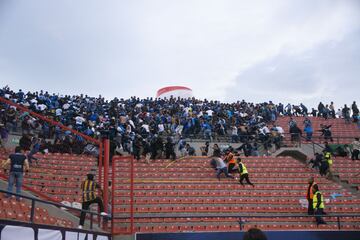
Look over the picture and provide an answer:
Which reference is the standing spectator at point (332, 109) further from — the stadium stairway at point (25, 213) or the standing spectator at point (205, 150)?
the stadium stairway at point (25, 213)

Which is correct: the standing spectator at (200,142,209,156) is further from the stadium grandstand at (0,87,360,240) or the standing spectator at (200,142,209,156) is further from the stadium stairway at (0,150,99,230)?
the stadium stairway at (0,150,99,230)

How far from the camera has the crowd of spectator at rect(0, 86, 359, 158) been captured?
16.7 metres

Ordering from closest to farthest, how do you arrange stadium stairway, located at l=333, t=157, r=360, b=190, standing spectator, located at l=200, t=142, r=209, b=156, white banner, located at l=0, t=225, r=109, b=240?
white banner, located at l=0, t=225, r=109, b=240
stadium stairway, located at l=333, t=157, r=360, b=190
standing spectator, located at l=200, t=142, r=209, b=156

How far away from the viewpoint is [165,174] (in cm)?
1758

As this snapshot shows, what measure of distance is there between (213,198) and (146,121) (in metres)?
8.56

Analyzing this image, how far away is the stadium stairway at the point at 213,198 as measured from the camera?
1389 cm

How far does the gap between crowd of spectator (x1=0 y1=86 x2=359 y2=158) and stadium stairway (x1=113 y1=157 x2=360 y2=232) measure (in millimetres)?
1767

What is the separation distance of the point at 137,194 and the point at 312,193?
6.08 meters

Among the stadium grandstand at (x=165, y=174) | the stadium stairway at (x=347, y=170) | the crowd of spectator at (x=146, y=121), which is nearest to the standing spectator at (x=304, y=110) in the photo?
the crowd of spectator at (x=146, y=121)

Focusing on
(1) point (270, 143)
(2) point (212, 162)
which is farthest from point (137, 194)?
(1) point (270, 143)

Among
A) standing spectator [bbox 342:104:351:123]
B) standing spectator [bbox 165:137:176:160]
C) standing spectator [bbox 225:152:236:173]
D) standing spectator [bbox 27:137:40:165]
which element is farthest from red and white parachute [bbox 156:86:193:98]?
standing spectator [bbox 27:137:40:165]

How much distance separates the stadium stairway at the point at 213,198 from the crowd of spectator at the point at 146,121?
177 centimetres

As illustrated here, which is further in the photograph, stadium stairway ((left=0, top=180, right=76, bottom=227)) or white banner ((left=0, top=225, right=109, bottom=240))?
stadium stairway ((left=0, top=180, right=76, bottom=227))

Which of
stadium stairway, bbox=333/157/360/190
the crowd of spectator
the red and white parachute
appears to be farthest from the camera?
the red and white parachute
